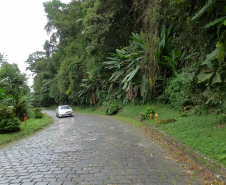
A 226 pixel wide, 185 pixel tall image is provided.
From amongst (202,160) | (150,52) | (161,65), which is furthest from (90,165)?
(161,65)

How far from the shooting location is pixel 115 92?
70.5 ft

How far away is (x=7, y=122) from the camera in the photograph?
380 inches

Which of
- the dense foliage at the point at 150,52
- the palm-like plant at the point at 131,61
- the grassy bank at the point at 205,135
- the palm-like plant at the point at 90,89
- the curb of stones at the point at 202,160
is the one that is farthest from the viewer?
the palm-like plant at the point at 90,89

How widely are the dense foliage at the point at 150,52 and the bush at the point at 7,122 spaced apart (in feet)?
28.3

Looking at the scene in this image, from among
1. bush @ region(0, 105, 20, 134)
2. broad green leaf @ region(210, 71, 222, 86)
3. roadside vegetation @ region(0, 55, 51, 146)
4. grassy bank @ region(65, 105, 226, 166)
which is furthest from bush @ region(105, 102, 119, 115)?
broad green leaf @ region(210, 71, 222, 86)

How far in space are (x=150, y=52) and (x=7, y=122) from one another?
385 inches

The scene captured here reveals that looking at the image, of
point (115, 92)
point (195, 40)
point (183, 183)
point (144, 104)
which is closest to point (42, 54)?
point (115, 92)

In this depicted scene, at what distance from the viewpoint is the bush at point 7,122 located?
9508mm

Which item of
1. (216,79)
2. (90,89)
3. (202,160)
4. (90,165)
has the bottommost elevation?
(202,160)

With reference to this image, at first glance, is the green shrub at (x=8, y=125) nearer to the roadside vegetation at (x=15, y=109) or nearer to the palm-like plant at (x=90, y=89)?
the roadside vegetation at (x=15, y=109)

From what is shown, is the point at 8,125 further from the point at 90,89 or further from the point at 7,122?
the point at 90,89

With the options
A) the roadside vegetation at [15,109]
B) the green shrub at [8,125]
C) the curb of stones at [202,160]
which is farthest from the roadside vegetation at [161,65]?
the green shrub at [8,125]

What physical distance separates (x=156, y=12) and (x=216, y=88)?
22.8 feet

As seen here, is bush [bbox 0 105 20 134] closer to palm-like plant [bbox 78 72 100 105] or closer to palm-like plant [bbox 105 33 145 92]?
palm-like plant [bbox 105 33 145 92]
